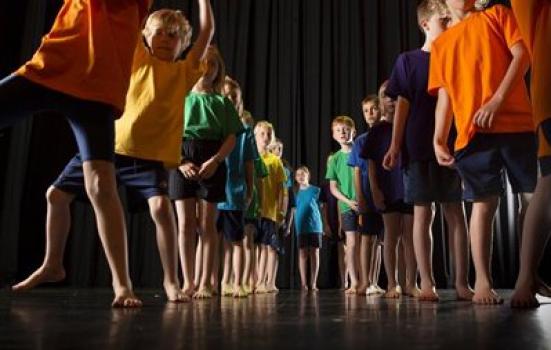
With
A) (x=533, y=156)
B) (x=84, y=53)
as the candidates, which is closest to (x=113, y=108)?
(x=84, y=53)

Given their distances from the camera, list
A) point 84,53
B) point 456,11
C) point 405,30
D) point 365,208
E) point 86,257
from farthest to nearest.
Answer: point 405,30
point 86,257
point 365,208
point 456,11
point 84,53

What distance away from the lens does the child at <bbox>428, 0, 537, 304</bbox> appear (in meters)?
1.84

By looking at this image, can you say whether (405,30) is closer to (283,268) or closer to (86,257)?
(283,268)

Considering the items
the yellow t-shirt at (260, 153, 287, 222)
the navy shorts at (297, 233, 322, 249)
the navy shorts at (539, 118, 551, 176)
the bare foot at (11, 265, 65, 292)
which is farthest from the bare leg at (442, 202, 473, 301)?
the navy shorts at (297, 233, 322, 249)

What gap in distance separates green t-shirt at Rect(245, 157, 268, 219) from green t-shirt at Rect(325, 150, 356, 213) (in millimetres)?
502

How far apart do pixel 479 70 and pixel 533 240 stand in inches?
26.8

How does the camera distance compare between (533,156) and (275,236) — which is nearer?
(533,156)

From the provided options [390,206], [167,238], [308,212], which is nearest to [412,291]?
[390,206]

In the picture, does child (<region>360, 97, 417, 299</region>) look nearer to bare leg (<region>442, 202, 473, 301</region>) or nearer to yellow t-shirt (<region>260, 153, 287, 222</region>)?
bare leg (<region>442, 202, 473, 301</region>)

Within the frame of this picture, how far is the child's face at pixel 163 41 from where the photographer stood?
2.13 metres

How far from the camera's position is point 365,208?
330 centimetres

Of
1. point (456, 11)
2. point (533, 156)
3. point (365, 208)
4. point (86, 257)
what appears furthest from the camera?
point (86, 257)

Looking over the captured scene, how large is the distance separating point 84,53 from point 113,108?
0.16 m

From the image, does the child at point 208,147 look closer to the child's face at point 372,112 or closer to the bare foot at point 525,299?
the child's face at point 372,112
